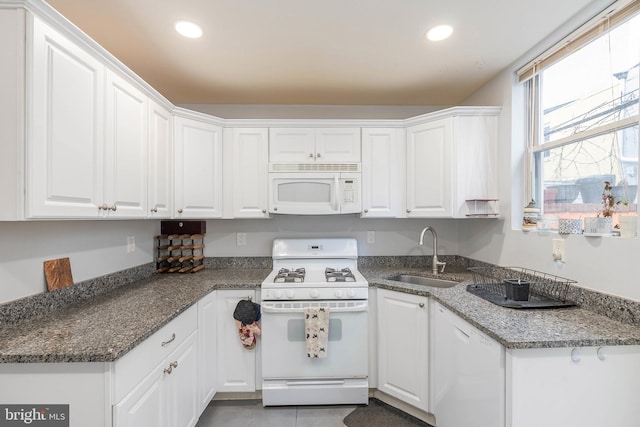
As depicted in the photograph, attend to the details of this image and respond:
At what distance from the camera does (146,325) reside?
1.27 metres

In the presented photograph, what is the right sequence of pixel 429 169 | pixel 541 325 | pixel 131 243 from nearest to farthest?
pixel 541 325
pixel 131 243
pixel 429 169

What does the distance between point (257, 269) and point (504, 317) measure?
1.98 meters

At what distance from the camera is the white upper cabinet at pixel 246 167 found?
2428 mm

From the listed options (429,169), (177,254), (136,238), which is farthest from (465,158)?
(136,238)

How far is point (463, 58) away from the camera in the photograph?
77.0 inches

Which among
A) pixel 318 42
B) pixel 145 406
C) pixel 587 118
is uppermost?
pixel 318 42

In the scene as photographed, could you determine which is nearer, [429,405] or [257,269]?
[429,405]

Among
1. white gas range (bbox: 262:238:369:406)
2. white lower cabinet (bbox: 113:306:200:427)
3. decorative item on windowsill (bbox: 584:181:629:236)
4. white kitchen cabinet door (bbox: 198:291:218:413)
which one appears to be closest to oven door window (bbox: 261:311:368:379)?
white gas range (bbox: 262:238:369:406)

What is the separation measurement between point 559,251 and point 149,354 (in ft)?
7.20

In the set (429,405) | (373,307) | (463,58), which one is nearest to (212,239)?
A: (373,307)

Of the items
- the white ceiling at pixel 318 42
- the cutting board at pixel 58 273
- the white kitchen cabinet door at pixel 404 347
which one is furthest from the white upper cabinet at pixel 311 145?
the cutting board at pixel 58 273

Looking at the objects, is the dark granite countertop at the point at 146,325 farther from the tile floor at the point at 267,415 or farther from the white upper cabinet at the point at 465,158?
the tile floor at the point at 267,415

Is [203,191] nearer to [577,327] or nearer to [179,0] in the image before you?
[179,0]

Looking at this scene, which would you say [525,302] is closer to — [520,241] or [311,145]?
[520,241]
